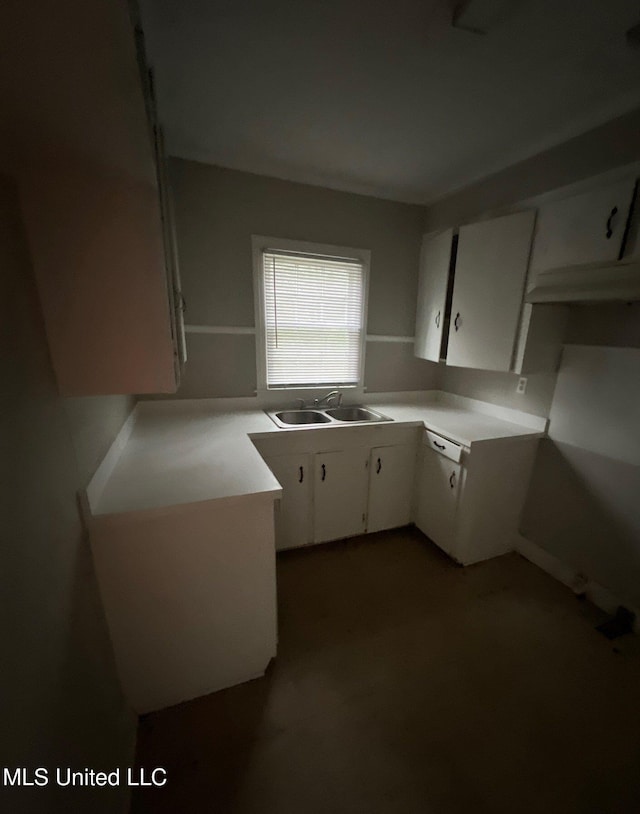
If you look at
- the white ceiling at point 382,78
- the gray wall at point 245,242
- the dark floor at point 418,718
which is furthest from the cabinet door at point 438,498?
the white ceiling at point 382,78

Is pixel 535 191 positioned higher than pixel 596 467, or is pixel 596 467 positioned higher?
pixel 535 191

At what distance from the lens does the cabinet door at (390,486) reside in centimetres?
222

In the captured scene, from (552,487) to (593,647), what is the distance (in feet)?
2.70

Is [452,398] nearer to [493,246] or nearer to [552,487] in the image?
[552,487]

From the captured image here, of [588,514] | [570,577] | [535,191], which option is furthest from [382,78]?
[570,577]

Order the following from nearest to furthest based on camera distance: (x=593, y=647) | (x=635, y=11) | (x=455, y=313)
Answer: (x=635, y=11) < (x=593, y=647) < (x=455, y=313)

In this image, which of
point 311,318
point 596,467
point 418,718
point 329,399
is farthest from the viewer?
point 329,399

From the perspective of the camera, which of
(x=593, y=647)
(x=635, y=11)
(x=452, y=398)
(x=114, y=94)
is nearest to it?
(x=114, y=94)

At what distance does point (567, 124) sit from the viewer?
5.24ft

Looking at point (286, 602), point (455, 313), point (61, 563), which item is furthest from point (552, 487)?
point (61, 563)

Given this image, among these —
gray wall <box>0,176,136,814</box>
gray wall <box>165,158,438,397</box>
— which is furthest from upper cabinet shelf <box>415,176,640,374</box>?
gray wall <box>0,176,136,814</box>

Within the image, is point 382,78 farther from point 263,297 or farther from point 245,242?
point 263,297

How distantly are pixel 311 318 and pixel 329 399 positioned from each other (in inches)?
26.0

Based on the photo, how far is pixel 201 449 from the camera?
1584 mm
